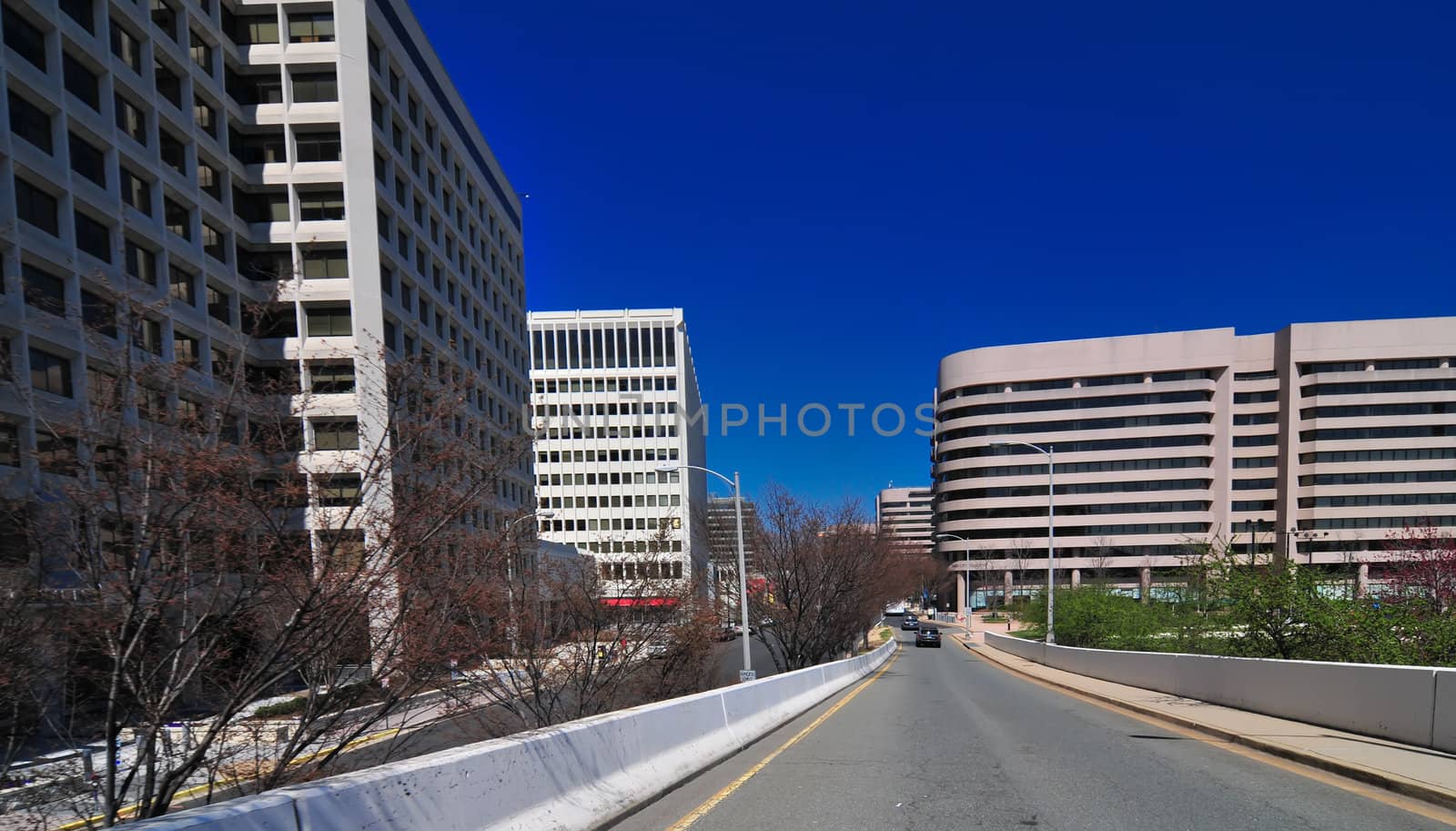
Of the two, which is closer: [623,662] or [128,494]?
[128,494]

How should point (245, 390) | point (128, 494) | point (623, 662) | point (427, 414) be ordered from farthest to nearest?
point (623, 662), point (427, 414), point (245, 390), point (128, 494)

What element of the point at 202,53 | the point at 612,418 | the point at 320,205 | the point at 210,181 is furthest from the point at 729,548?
the point at 612,418

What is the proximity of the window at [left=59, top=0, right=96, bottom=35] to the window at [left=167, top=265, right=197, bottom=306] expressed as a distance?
27.5ft

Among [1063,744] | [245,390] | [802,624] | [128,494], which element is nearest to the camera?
[128,494]

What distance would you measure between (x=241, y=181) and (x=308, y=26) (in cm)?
838

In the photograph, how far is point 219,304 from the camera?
31.3 meters

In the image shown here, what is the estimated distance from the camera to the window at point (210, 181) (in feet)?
104

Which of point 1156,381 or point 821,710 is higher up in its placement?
point 1156,381

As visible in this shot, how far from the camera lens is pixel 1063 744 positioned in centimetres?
943

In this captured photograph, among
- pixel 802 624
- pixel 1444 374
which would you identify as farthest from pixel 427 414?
pixel 1444 374

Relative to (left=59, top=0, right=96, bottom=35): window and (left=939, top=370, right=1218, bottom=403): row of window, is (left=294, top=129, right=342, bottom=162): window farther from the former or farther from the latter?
(left=939, top=370, right=1218, bottom=403): row of window

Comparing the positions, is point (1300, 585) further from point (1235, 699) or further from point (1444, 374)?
point (1444, 374)

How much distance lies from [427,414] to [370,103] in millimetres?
35931

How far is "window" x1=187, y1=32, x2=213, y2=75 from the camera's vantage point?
31.9 m
